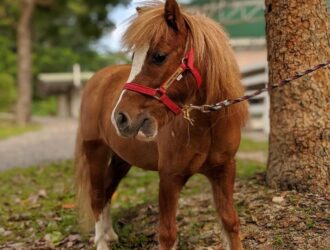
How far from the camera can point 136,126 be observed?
2617mm

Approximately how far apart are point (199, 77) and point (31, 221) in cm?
303

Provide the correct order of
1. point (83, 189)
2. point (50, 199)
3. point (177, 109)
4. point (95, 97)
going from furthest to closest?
point (50, 199), point (83, 189), point (95, 97), point (177, 109)

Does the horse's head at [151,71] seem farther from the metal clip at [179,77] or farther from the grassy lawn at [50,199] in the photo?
the grassy lawn at [50,199]

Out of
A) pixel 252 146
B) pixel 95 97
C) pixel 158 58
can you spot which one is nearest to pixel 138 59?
pixel 158 58

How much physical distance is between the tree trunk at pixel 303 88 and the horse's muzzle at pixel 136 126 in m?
1.87

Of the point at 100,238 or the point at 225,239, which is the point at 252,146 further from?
the point at 225,239

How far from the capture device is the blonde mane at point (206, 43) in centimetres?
266

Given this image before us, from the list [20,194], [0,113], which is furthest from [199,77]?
Result: [0,113]

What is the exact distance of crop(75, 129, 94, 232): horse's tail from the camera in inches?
173

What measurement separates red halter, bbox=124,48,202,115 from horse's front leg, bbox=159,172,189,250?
52 centimetres

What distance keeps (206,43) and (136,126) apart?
2.17ft

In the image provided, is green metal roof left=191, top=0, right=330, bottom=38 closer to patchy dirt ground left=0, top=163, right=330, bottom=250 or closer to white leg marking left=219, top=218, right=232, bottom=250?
patchy dirt ground left=0, top=163, right=330, bottom=250

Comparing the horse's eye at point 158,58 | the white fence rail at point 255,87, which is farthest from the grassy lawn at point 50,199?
the white fence rail at point 255,87

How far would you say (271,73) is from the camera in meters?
4.25
